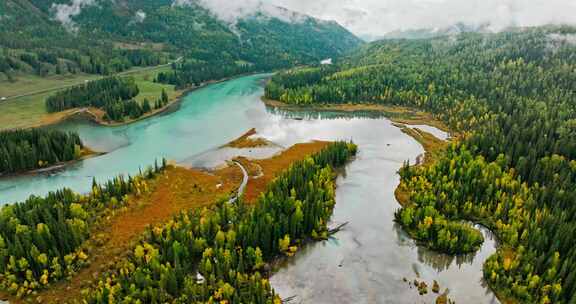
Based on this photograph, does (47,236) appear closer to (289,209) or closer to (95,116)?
(289,209)

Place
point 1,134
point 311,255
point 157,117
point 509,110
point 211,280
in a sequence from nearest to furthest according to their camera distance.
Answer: point 211,280
point 311,255
point 1,134
point 509,110
point 157,117

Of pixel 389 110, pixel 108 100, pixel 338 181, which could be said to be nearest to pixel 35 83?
pixel 108 100

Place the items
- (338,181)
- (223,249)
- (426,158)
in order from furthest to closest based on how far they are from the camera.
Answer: (426,158), (338,181), (223,249)

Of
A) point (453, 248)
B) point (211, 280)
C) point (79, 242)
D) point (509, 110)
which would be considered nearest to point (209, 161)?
point (79, 242)

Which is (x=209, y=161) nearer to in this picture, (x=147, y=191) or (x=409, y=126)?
(x=147, y=191)

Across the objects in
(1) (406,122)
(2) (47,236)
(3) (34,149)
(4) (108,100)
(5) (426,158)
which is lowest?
(2) (47,236)

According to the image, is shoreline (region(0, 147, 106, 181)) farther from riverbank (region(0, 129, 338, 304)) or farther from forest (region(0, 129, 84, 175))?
riverbank (region(0, 129, 338, 304))

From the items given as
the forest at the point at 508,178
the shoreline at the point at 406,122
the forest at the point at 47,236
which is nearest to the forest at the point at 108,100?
the shoreline at the point at 406,122
